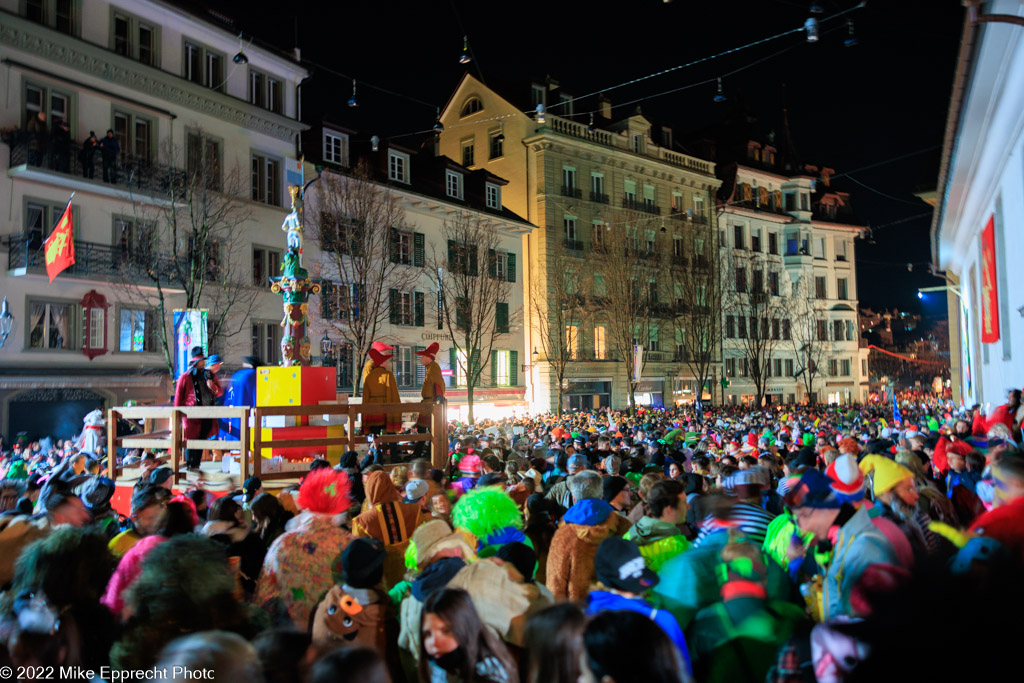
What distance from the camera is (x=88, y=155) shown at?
2342cm

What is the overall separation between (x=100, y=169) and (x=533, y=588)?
24.4 metres

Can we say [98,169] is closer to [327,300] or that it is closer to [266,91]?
[266,91]

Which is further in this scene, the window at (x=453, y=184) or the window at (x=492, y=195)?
the window at (x=492, y=195)

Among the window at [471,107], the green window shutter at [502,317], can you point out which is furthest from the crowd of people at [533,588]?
the window at [471,107]

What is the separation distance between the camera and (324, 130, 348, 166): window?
1272 inches

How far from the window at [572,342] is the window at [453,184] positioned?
886 cm

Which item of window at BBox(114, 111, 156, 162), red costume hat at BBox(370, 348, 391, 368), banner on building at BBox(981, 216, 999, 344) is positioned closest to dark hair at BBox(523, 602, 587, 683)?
red costume hat at BBox(370, 348, 391, 368)

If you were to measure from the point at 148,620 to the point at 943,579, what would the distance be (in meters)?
3.53

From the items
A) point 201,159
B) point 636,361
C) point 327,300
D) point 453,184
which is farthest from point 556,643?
point 453,184

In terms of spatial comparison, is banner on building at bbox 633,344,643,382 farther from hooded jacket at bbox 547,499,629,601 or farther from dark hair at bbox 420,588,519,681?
dark hair at bbox 420,588,519,681

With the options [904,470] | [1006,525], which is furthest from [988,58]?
[1006,525]

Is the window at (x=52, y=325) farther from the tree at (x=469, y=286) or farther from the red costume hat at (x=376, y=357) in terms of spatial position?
the red costume hat at (x=376, y=357)

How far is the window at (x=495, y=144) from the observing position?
143 ft

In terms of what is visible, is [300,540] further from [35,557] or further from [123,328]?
[123,328]
